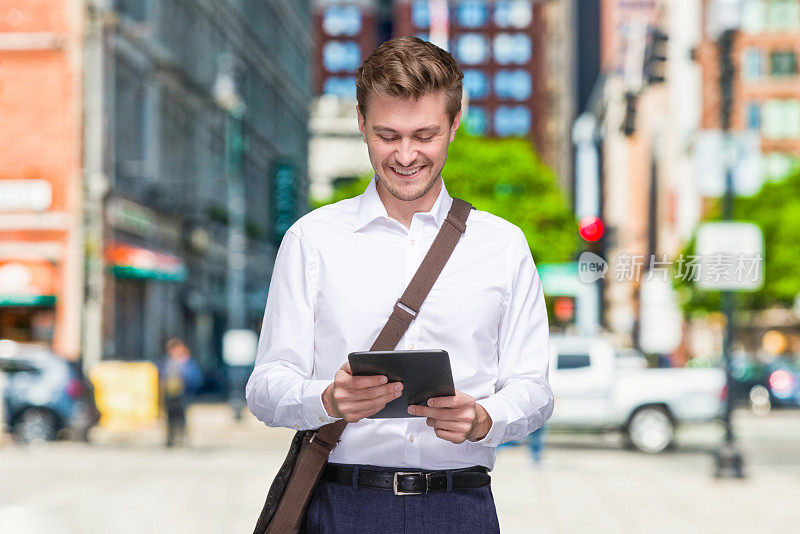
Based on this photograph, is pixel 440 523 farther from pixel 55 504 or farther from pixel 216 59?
pixel 216 59

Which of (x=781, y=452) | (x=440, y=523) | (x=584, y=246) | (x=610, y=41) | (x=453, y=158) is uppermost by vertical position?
(x=610, y=41)

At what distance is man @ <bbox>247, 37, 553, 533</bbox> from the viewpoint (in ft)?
10.9

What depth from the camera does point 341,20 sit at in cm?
14175

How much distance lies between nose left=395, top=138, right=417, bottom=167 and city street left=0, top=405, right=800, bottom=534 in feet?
29.3

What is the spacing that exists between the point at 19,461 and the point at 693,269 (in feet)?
49.7

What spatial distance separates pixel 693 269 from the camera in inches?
279

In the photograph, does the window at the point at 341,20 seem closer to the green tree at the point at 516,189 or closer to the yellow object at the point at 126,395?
the green tree at the point at 516,189

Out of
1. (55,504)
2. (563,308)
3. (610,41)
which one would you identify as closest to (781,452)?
(55,504)

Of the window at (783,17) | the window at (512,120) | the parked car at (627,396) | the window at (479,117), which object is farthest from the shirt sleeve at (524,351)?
the window at (512,120)

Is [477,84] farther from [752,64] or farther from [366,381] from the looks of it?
[366,381]

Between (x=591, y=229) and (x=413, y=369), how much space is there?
7.76 m

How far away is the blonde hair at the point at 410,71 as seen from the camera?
3.29 m

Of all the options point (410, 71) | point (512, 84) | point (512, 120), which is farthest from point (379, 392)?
point (512, 84)

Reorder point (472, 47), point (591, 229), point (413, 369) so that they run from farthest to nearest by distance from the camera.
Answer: point (472, 47) → point (591, 229) → point (413, 369)
